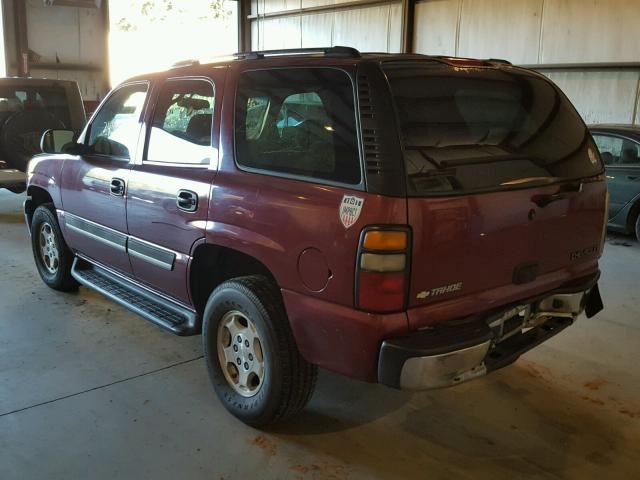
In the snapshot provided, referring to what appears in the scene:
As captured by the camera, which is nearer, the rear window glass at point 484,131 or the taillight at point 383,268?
the taillight at point 383,268

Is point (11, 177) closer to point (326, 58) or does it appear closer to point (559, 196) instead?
point (326, 58)

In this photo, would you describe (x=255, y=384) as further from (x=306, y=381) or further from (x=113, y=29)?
(x=113, y=29)

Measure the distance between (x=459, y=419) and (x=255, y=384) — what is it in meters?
1.09

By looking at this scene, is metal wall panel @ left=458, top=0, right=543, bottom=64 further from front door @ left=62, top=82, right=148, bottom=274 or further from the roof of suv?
front door @ left=62, top=82, right=148, bottom=274

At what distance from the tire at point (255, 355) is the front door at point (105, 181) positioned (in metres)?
1.06

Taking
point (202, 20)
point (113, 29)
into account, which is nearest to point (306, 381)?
point (113, 29)

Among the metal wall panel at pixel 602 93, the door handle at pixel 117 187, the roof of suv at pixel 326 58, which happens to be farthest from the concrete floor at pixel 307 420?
the metal wall panel at pixel 602 93

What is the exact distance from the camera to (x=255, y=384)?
3.08 metres

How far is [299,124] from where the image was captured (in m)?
2.77

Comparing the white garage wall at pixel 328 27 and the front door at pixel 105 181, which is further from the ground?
the white garage wall at pixel 328 27

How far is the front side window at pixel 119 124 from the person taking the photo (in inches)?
151

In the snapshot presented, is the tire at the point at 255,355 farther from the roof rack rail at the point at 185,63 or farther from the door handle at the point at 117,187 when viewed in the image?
the roof rack rail at the point at 185,63

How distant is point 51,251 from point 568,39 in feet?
29.5

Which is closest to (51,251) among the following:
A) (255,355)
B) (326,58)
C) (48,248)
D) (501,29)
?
(48,248)
